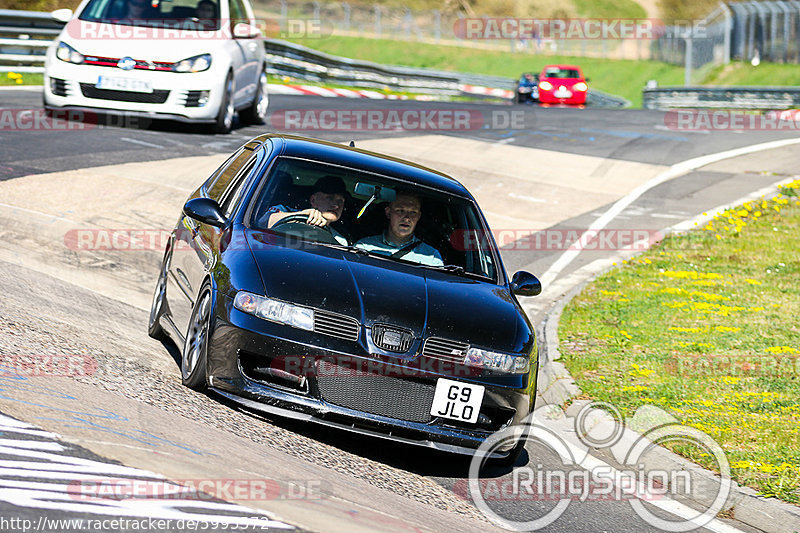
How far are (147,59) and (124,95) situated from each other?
0.57 metres

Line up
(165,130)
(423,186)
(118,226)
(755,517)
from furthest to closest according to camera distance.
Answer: (165,130) → (118,226) → (423,186) → (755,517)

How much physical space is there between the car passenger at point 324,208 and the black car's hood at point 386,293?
0.96ft

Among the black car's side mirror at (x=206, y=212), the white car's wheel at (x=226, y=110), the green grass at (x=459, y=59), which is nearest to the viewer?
the black car's side mirror at (x=206, y=212)

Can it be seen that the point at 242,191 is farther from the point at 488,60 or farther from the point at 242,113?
the point at 488,60

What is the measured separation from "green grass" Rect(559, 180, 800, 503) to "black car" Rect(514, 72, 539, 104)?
2355 centimetres

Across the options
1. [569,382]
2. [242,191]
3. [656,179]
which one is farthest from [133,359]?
[656,179]

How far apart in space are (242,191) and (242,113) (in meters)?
11.6

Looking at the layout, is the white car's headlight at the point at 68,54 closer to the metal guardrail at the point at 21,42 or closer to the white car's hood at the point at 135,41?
the white car's hood at the point at 135,41

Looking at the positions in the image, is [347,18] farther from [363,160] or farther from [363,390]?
[363,390]

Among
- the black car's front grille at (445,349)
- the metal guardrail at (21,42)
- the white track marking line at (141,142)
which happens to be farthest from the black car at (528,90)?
the black car's front grille at (445,349)

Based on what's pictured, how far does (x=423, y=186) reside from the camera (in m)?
7.53

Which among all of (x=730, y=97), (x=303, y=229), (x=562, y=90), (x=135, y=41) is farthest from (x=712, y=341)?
(x=562, y=90)

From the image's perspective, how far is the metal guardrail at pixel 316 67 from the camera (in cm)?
2261

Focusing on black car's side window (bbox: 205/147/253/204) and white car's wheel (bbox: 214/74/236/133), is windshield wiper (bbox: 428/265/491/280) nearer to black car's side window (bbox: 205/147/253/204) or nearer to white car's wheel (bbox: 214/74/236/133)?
black car's side window (bbox: 205/147/253/204)
